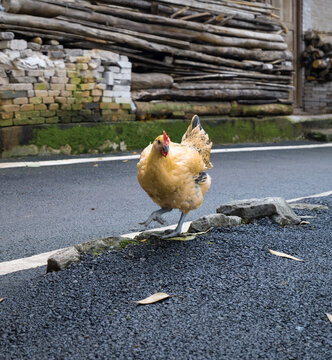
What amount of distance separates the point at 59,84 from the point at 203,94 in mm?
3124

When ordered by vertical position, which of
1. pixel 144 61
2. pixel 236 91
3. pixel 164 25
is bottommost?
pixel 236 91

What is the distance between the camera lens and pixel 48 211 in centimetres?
438

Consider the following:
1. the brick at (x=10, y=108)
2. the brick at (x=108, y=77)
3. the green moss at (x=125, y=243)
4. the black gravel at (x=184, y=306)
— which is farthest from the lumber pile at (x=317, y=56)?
the green moss at (x=125, y=243)

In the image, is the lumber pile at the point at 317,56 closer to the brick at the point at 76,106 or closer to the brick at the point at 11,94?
the brick at the point at 76,106

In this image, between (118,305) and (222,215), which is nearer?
(118,305)

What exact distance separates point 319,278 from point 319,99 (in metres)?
12.1

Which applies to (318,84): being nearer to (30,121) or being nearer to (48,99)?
(48,99)

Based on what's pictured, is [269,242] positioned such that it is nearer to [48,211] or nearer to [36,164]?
[48,211]

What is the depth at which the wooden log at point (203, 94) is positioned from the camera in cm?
856

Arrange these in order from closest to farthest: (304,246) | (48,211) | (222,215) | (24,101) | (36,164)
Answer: (304,246)
(222,215)
(48,211)
(36,164)
(24,101)

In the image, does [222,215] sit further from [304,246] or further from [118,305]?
[118,305]

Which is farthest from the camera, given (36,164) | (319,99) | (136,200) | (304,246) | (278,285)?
(319,99)

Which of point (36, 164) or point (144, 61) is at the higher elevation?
point (144, 61)

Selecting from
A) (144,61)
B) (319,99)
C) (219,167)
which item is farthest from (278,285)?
(319,99)
